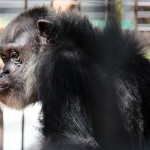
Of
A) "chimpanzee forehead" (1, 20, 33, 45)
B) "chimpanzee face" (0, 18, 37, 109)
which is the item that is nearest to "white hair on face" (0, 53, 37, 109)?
"chimpanzee face" (0, 18, 37, 109)

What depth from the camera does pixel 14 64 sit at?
2781mm

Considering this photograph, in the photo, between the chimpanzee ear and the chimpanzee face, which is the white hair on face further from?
the chimpanzee ear

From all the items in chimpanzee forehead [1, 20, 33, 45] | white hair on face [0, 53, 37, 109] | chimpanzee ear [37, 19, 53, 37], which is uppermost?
chimpanzee ear [37, 19, 53, 37]

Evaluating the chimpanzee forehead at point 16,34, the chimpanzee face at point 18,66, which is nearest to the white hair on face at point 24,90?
the chimpanzee face at point 18,66

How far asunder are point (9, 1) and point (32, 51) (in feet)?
1.83

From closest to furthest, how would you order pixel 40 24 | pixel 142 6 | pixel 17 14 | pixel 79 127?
1. pixel 79 127
2. pixel 40 24
3. pixel 17 14
4. pixel 142 6

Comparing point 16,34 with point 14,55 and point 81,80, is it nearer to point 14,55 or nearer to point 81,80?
point 14,55

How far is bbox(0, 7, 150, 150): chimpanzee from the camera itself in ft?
7.75

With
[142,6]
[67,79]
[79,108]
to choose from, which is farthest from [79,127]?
[142,6]

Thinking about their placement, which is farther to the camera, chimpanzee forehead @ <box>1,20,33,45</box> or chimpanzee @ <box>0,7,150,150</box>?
chimpanzee forehead @ <box>1,20,33,45</box>

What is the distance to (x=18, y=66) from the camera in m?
2.77

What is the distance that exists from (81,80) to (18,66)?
1.68ft

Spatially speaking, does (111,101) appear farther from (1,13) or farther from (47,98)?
(1,13)

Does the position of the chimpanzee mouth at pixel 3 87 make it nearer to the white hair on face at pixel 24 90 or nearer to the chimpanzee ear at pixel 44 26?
the white hair on face at pixel 24 90
